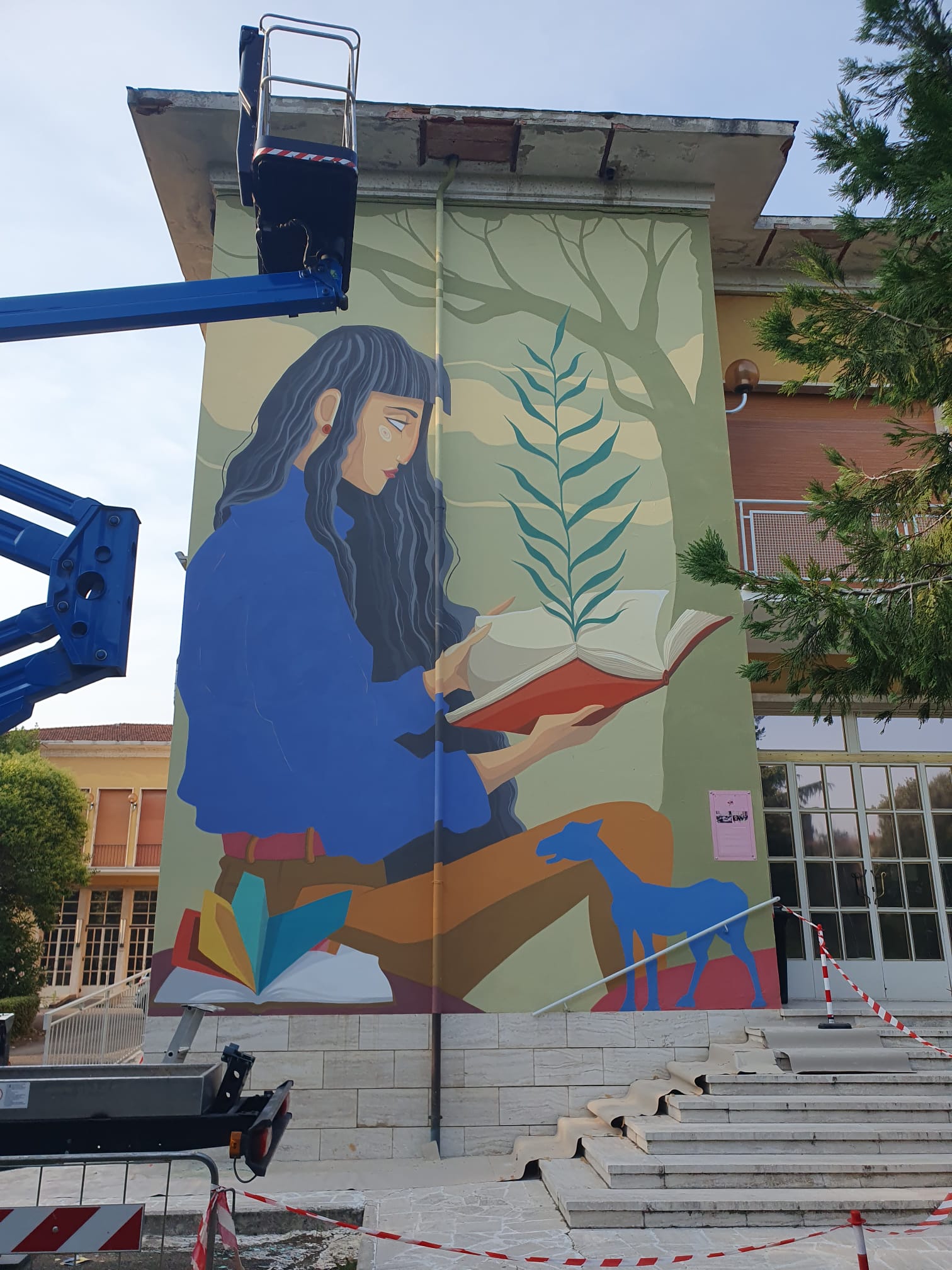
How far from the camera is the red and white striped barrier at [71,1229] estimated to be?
4.35m

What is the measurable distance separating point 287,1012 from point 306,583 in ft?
13.6

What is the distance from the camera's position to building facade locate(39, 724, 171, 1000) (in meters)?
27.1

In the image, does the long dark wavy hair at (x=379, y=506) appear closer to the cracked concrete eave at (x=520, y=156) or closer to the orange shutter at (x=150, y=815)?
the cracked concrete eave at (x=520, y=156)

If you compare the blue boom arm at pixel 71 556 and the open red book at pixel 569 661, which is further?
the open red book at pixel 569 661

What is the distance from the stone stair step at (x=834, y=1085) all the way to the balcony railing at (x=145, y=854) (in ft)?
77.2

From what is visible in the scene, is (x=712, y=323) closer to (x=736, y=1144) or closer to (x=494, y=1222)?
(x=736, y=1144)

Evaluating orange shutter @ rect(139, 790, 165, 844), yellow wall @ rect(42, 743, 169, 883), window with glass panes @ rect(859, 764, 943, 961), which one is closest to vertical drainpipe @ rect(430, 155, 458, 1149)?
window with glass panes @ rect(859, 764, 943, 961)

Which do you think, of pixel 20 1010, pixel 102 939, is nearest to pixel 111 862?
pixel 102 939

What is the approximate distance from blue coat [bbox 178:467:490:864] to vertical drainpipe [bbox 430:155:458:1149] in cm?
12

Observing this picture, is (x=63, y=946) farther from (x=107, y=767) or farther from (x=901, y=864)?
(x=901, y=864)

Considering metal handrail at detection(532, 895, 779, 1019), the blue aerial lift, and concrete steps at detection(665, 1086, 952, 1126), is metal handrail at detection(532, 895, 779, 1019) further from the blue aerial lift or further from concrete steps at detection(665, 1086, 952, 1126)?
the blue aerial lift

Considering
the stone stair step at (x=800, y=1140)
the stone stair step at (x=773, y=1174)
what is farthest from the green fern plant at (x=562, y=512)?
the stone stair step at (x=773, y=1174)

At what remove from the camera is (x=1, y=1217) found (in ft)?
14.4

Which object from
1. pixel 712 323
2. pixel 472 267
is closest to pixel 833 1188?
pixel 712 323
